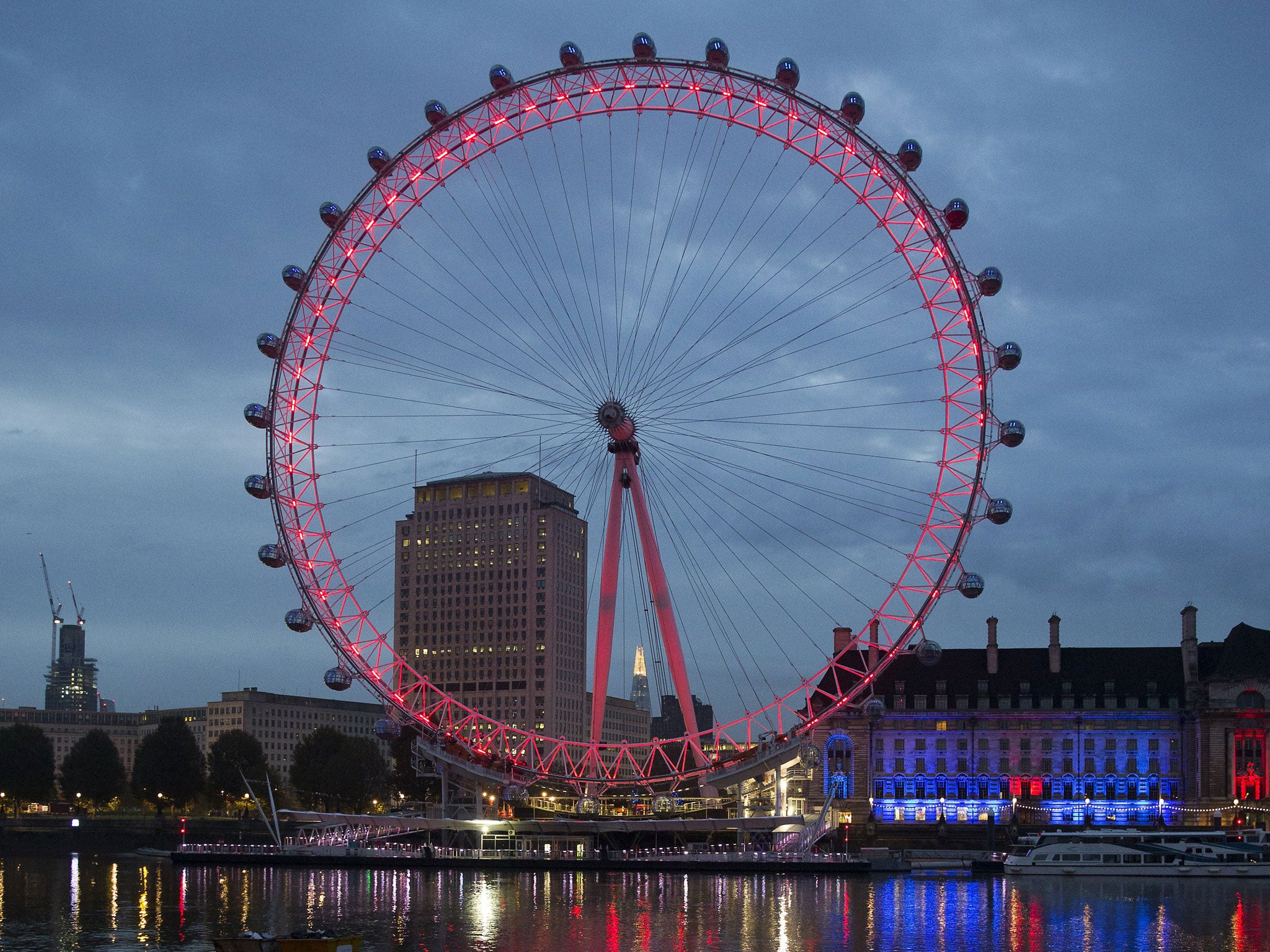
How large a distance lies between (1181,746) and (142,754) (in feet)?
351

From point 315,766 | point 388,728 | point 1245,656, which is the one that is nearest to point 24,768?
point 315,766

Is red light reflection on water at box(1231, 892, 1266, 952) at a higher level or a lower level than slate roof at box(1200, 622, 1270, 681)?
lower

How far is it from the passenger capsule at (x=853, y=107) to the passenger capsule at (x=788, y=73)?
9.23 feet

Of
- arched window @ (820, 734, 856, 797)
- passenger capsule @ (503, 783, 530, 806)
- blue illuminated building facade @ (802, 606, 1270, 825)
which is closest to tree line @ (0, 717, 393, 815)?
arched window @ (820, 734, 856, 797)

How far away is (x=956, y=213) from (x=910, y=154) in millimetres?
4358

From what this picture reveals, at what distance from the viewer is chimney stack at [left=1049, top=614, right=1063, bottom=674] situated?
458 feet

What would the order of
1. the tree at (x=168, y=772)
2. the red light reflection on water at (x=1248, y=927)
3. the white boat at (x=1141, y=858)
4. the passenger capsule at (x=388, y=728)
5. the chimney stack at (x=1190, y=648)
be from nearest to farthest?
the red light reflection on water at (x=1248, y=927)
the passenger capsule at (x=388, y=728)
the white boat at (x=1141, y=858)
the chimney stack at (x=1190, y=648)
the tree at (x=168, y=772)

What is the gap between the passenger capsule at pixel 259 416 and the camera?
285 feet

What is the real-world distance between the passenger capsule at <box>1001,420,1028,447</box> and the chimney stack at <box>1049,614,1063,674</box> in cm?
6178

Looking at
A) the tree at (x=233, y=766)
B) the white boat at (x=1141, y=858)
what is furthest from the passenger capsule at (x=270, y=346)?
the tree at (x=233, y=766)

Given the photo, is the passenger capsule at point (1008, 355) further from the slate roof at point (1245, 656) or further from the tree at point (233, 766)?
the tree at point (233, 766)

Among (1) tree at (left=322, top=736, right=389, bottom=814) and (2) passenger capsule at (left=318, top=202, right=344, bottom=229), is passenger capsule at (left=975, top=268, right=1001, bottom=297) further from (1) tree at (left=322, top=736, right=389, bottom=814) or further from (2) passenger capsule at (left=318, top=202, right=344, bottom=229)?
(1) tree at (left=322, top=736, right=389, bottom=814)

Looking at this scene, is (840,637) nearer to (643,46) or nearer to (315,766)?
(315,766)

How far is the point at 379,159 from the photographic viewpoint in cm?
8294
